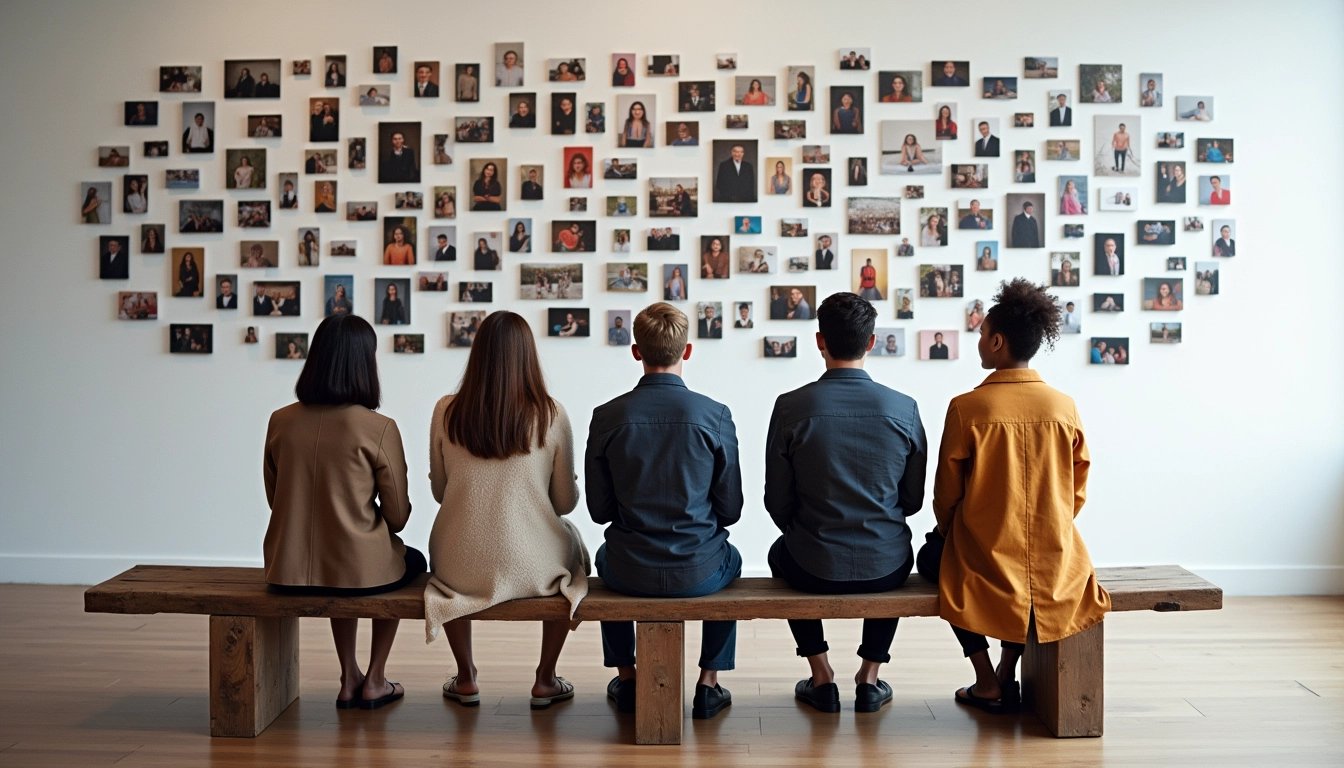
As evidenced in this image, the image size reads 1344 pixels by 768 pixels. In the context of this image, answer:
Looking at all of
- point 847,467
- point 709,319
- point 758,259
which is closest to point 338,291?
point 709,319

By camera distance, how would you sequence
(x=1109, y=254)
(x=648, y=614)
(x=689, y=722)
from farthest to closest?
1. (x=1109, y=254)
2. (x=689, y=722)
3. (x=648, y=614)

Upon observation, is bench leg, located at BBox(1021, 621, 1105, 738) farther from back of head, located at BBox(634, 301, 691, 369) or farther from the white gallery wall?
the white gallery wall

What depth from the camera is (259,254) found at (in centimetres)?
534

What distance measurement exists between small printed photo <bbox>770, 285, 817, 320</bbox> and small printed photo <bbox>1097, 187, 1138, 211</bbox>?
1.44 metres

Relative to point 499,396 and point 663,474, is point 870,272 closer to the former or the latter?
point 663,474

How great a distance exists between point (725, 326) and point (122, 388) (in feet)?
9.91

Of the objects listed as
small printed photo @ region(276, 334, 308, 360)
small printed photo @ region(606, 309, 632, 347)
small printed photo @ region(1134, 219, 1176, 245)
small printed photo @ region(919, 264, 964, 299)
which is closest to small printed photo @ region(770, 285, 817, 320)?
small printed photo @ region(919, 264, 964, 299)

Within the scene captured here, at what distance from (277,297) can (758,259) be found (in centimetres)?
236

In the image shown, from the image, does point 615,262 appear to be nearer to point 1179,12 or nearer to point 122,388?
point 122,388

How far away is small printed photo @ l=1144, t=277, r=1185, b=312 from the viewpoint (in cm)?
523

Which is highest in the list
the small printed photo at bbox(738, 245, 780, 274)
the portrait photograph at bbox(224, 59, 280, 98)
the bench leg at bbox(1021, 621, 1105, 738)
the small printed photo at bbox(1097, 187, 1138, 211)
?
the portrait photograph at bbox(224, 59, 280, 98)

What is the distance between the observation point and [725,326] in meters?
5.27

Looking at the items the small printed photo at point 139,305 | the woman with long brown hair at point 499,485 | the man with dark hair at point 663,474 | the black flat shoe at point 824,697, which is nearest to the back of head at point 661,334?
the man with dark hair at point 663,474

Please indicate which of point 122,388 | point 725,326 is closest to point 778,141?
point 725,326
